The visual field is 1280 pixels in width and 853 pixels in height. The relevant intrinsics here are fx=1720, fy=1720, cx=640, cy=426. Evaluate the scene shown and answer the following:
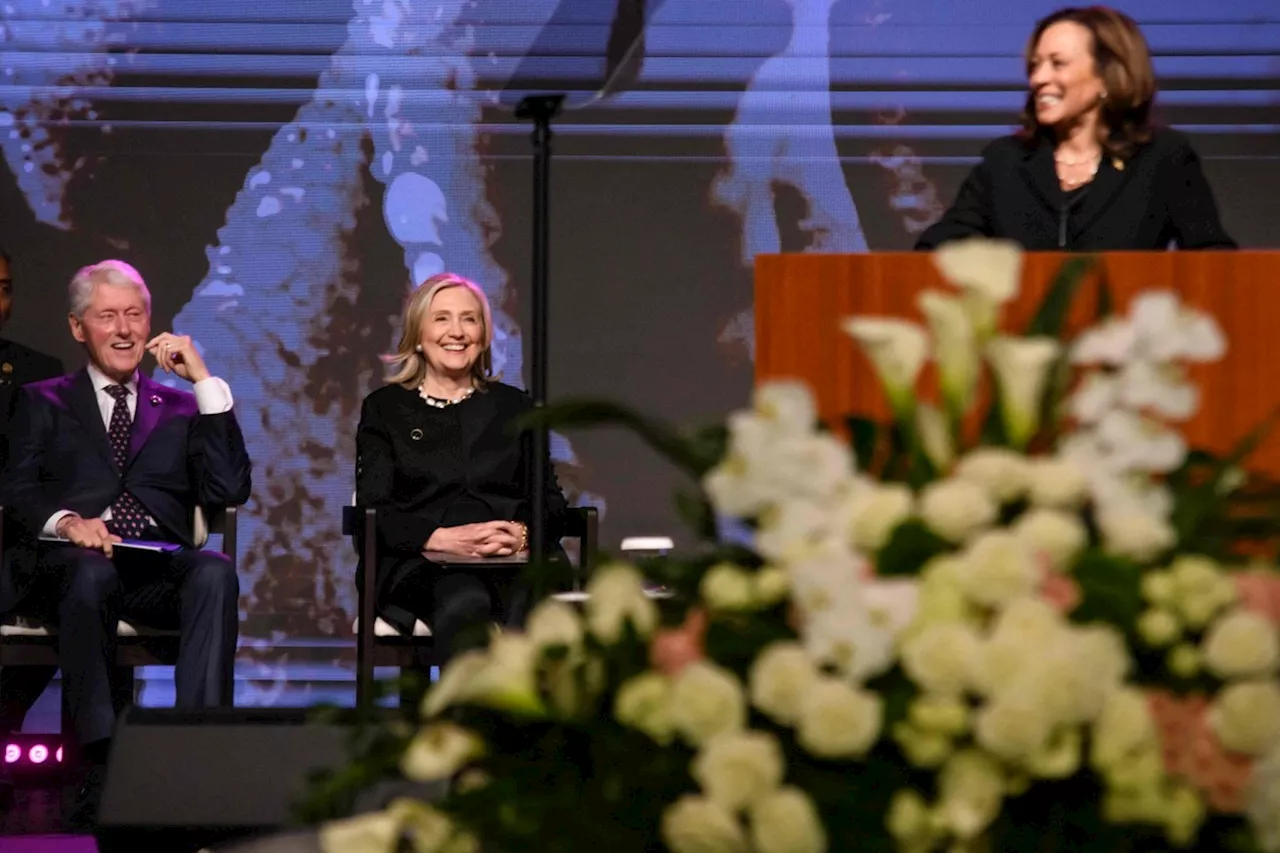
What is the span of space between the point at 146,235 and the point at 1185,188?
3793mm

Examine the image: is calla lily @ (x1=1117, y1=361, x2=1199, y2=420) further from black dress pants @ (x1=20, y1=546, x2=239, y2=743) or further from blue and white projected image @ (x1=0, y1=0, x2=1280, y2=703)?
blue and white projected image @ (x1=0, y1=0, x2=1280, y2=703)

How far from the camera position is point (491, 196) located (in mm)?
5449

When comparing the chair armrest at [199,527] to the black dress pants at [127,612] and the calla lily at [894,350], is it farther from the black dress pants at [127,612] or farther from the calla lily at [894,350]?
the calla lily at [894,350]

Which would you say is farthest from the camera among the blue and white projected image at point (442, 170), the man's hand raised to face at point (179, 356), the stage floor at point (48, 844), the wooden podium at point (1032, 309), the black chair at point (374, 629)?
the blue and white projected image at point (442, 170)

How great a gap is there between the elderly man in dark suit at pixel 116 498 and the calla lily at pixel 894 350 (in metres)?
3.60

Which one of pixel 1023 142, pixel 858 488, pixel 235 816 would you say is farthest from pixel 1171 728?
pixel 1023 142

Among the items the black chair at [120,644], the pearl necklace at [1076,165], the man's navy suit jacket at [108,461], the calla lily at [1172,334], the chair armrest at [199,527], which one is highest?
the pearl necklace at [1076,165]

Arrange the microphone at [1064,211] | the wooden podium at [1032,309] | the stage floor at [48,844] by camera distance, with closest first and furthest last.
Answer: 1. the wooden podium at [1032,309]
2. the microphone at [1064,211]
3. the stage floor at [48,844]

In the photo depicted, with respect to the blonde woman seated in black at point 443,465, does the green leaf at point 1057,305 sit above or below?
above

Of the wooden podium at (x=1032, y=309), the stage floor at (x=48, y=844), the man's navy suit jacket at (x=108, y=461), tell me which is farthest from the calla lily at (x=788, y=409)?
the man's navy suit jacket at (x=108, y=461)

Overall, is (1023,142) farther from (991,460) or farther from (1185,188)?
(991,460)

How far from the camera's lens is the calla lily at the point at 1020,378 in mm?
648

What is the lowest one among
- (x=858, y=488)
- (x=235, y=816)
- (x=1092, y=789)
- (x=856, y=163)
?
(x=235, y=816)

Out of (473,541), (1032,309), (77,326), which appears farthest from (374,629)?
(1032,309)
